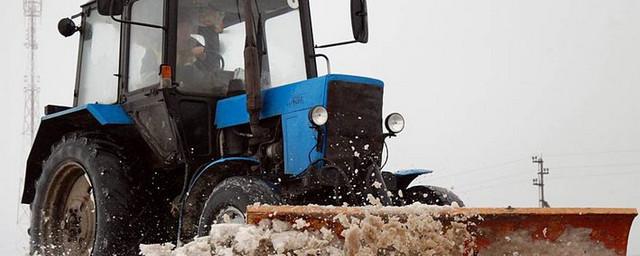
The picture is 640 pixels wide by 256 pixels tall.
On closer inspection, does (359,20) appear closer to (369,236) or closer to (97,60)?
(97,60)

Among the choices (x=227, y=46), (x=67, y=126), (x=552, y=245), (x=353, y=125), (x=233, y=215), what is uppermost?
(x=227, y=46)

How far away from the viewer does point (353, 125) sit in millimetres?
4828

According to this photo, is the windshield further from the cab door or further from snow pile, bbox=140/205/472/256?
snow pile, bbox=140/205/472/256

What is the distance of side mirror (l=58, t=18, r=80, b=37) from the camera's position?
614 cm

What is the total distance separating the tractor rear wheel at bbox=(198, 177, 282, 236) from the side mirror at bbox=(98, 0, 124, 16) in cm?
133

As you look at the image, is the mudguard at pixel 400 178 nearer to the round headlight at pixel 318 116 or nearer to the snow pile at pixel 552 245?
the round headlight at pixel 318 116

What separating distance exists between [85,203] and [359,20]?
8.10ft

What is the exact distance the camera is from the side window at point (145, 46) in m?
5.35

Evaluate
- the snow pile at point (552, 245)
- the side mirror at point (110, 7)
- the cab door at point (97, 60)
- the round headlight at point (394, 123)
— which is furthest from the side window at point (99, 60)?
the snow pile at point (552, 245)

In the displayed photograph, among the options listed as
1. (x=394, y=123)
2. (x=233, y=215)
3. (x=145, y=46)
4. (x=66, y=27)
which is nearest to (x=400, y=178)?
(x=394, y=123)

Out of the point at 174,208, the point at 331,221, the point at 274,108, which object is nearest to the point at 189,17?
the point at 274,108

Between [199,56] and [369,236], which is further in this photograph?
[199,56]

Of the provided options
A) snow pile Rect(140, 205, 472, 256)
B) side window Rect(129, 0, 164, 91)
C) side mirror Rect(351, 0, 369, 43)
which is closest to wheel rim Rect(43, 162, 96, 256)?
side window Rect(129, 0, 164, 91)

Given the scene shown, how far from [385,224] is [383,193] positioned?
1.68 metres
